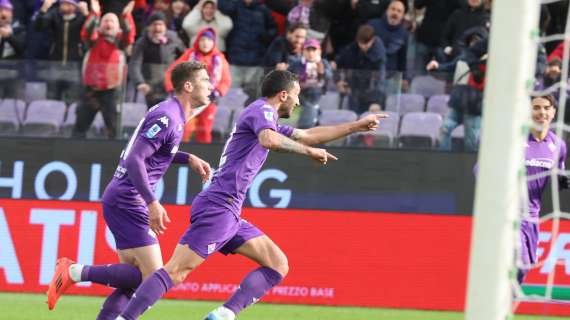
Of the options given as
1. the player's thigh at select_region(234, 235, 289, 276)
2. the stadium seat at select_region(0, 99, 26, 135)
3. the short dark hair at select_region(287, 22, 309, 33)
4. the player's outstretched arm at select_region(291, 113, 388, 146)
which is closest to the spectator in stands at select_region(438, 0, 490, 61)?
the short dark hair at select_region(287, 22, 309, 33)

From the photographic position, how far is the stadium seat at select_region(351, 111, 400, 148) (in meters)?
12.4

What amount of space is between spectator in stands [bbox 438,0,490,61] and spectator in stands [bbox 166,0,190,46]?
9.83ft

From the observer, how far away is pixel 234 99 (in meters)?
12.5

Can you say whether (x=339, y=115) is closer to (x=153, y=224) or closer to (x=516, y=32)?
(x=153, y=224)

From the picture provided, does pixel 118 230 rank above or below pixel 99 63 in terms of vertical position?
below

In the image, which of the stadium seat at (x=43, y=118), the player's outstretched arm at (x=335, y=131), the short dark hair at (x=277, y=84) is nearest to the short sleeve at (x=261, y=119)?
the short dark hair at (x=277, y=84)

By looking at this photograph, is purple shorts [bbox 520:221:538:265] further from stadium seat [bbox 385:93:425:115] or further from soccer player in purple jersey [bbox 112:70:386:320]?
stadium seat [bbox 385:93:425:115]

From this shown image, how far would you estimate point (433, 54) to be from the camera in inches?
559

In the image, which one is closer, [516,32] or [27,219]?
[516,32]

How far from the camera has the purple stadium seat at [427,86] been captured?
12.4m

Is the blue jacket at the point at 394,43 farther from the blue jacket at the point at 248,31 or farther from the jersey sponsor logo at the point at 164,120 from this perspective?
the jersey sponsor logo at the point at 164,120

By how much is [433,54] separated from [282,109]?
5607 millimetres

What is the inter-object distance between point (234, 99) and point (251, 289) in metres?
3.90

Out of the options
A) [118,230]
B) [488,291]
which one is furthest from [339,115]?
[488,291]
